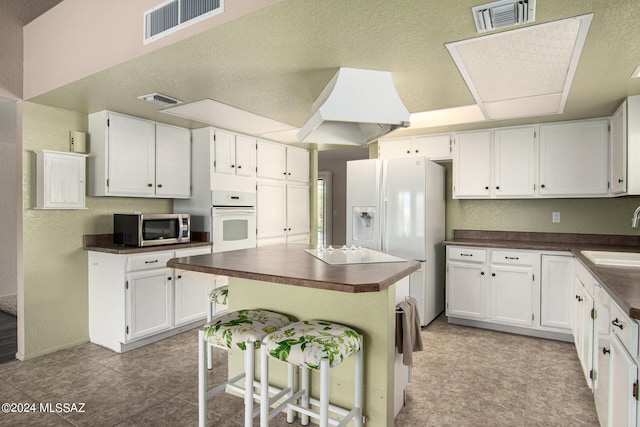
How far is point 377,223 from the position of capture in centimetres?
406

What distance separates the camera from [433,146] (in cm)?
422

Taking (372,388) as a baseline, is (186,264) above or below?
above

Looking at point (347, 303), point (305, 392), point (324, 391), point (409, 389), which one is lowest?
point (409, 389)

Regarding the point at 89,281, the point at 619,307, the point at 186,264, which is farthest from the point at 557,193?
the point at 89,281

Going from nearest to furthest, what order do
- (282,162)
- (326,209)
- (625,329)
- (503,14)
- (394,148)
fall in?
1. (625,329)
2. (503,14)
3. (394,148)
4. (282,162)
5. (326,209)

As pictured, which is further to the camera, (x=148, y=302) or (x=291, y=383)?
(x=148, y=302)

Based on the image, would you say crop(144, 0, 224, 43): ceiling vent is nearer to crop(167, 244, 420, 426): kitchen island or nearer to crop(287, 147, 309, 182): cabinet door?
crop(167, 244, 420, 426): kitchen island

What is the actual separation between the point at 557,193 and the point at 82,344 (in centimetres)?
473

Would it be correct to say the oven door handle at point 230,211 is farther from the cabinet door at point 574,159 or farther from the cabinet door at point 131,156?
the cabinet door at point 574,159

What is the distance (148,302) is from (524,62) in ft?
11.3

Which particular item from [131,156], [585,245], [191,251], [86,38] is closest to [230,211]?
[191,251]

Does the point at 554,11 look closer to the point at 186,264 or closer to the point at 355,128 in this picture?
the point at 355,128

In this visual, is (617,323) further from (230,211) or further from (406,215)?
(230,211)

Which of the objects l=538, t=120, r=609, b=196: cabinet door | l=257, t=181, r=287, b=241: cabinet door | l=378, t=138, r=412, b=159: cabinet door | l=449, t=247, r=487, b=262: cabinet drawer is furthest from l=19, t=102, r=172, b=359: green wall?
l=538, t=120, r=609, b=196: cabinet door
